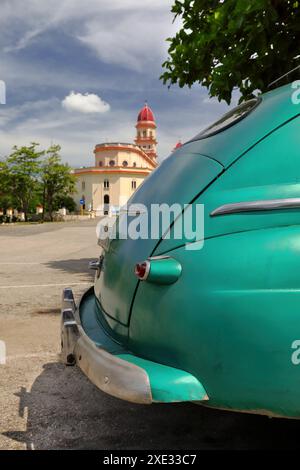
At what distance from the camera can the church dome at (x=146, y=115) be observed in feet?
333

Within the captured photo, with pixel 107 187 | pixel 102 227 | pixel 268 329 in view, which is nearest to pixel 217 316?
pixel 268 329

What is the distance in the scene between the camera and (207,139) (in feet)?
7.11

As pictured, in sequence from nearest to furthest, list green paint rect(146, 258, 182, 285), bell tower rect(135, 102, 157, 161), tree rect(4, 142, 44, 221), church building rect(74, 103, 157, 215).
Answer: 1. green paint rect(146, 258, 182, 285)
2. tree rect(4, 142, 44, 221)
3. church building rect(74, 103, 157, 215)
4. bell tower rect(135, 102, 157, 161)

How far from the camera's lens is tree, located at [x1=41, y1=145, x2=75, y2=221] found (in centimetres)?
5228

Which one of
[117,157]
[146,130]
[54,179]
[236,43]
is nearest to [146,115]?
[146,130]

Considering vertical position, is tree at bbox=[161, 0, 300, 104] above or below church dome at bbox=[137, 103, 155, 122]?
below

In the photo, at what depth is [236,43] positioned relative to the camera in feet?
18.2

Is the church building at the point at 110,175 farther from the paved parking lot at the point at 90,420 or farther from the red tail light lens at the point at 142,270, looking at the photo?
the red tail light lens at the point at 142,270

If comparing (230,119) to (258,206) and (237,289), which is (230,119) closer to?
(258,206)

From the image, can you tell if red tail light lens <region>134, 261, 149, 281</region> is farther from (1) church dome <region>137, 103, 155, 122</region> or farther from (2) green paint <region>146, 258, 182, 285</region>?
(1) church dome <region>137, 103, 155, 122</region>

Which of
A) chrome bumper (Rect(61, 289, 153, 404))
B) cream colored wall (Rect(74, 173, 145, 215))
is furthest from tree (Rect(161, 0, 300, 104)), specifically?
cream colored wall (Rect(74, 173, 145, 215))

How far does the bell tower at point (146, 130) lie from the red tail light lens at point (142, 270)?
334 ft

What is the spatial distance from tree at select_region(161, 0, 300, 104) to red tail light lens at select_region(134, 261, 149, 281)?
3.90 meters

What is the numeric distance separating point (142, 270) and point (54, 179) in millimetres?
53527
